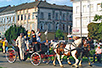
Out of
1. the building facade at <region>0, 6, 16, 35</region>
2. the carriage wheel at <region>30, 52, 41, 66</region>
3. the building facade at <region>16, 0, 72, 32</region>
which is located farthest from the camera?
the building facade at <region>0, 6, 16, 35</region>

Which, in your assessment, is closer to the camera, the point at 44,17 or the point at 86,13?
the point at 86,13

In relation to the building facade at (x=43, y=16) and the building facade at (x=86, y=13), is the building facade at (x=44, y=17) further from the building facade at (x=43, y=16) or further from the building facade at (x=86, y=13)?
the building facade at (x=86, y=13)

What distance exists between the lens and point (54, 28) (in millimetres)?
65562

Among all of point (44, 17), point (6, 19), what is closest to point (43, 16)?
point (44, 17)

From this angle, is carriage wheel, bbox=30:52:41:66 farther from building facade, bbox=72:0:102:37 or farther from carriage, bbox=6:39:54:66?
building facade, bbox=72:0:102:37

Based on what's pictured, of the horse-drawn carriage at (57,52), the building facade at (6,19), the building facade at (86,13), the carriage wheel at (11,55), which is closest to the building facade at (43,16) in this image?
the building facade at (6,19)

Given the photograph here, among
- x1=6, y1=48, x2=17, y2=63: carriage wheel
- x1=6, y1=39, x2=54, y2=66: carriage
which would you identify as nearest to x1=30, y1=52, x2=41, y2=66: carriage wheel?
x1=6, y1=39, x2=54, y2=66: carriage

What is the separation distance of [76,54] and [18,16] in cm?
5676

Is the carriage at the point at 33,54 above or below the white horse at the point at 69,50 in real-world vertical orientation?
below

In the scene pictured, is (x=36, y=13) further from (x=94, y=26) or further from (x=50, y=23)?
(x=94, y=26)

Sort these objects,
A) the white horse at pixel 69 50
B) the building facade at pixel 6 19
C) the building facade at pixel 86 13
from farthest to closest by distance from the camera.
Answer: the building facade at pixel 6 19, the building facade at pixel 86 13, the white horse at pixel 69 50

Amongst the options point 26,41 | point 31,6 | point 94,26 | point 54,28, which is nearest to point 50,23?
point 54,28

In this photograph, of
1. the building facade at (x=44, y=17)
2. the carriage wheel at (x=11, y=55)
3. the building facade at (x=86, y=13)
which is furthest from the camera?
the building facade at (x=44, y=17)

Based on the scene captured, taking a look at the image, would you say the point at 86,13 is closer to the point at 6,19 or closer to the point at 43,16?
the point at 43,16
